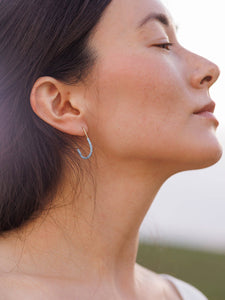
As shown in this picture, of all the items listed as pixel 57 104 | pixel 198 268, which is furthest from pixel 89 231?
pixel 198 268

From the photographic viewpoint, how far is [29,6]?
8.51 ft

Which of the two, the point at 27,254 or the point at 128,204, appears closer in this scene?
the point at 27,254

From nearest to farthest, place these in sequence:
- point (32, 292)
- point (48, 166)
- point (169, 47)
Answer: point (32, 292)
point (48, 166)
point (169, 47)

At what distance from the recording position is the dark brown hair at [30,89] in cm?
254

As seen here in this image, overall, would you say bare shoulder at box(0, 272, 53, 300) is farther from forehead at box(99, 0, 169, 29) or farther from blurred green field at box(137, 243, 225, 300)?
blurred green field at box(137, 243, 225, 300)

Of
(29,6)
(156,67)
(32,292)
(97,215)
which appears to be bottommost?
(32,292)

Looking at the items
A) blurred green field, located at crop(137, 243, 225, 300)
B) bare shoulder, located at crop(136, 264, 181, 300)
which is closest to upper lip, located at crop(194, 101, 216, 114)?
bare shoulder, located at crop(136, 264, 181, 300)

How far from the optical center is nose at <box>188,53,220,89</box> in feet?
8.57

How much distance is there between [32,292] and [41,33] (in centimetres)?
→ 133

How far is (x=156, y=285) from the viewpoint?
10.4 feet

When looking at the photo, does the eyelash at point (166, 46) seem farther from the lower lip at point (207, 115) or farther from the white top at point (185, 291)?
the white top at point (185, 291)

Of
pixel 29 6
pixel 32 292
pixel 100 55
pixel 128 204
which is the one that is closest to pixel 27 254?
pixel 32 292

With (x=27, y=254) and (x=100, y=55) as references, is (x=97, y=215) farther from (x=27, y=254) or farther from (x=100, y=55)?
(x=100, y=55)

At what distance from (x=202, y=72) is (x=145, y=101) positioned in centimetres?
38
